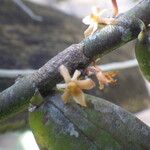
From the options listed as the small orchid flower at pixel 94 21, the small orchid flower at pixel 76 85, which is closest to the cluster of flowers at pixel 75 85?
the small orchid flower at pixel 76 85

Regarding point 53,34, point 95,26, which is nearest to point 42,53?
point 53,34

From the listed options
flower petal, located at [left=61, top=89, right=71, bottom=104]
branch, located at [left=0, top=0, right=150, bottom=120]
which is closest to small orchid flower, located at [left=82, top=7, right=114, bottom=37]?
branch, located at [left=0, top=0, right=150, bottom=120]

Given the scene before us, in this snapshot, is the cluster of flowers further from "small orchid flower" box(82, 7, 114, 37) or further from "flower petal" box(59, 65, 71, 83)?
"small orchid flower" box(82, 7, 114, 37)

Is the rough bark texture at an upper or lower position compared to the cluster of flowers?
lower

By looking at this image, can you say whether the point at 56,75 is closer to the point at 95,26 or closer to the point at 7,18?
the point at 95,26

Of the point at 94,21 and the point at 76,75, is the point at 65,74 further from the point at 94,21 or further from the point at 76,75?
the point at 94,21

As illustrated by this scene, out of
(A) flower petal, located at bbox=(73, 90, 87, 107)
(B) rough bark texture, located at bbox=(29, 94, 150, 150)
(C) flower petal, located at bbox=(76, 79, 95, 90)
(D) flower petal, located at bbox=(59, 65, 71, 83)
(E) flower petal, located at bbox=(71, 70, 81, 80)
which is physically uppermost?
(D) flower petal, located at bbox=(59, 65, 71, 83)

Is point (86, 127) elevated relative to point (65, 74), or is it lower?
lower

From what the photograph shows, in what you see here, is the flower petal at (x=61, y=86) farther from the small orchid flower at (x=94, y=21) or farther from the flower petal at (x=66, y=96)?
the small orchid flower at (x=94, y=21)

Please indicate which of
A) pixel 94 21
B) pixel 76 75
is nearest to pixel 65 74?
pixel 76 75
